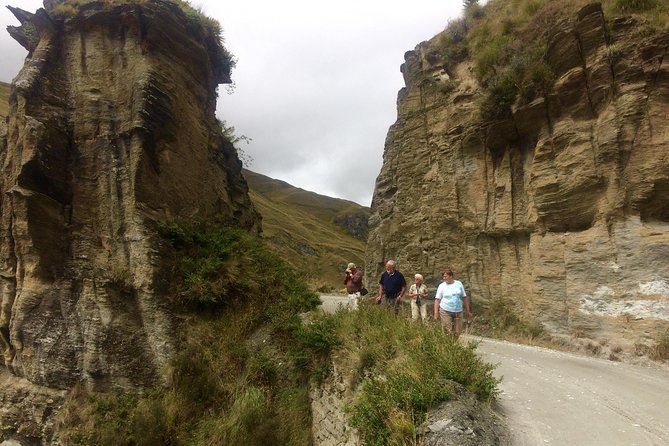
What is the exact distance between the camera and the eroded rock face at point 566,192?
9.65 meters

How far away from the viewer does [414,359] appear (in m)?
5.73

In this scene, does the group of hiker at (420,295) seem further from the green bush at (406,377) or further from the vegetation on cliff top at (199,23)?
the vegetation on cliff top at (199,23)

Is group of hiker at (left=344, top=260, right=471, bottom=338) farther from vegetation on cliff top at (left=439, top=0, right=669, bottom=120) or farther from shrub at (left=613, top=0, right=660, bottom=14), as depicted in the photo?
shrub at (left=613, top=0, right=660, bottom=14)

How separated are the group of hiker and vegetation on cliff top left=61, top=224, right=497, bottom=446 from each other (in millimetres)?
1186

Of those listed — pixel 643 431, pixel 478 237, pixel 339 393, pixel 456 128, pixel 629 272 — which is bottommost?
pixel 339 393

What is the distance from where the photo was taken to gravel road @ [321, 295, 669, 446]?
4.64m

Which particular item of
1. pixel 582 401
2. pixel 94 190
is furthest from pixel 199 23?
pixel 582 401

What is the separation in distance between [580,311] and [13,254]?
53.1 feet

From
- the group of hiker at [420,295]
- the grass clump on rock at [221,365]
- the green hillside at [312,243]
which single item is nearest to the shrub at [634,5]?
the group of hiker at [420,295]

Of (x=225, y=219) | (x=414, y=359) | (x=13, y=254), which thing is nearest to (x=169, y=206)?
(x=225, y=219)

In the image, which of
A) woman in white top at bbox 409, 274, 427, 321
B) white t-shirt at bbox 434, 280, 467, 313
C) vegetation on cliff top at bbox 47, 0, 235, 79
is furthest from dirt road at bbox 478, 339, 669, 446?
vegetation on cliff top at bbox 47, 0, 235, 79

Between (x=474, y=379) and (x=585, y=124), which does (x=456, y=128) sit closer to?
(x=585, y=124)

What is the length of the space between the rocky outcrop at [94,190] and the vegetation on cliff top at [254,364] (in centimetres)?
71

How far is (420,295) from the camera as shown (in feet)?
34.1
